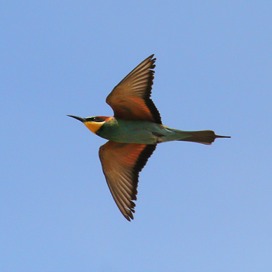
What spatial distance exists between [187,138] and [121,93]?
61 centimetres

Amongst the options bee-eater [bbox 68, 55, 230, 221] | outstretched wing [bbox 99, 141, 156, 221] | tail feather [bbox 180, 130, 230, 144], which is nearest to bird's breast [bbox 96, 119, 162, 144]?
bee-eater [bbox 68, 55, 230, 221]

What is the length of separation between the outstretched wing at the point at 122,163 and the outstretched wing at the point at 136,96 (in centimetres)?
42

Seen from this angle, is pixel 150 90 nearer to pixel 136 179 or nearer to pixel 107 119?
pixel 107 119

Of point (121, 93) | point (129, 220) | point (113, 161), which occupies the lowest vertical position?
point (129, 220)

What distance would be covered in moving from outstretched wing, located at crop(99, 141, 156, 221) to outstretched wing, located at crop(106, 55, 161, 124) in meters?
0.42

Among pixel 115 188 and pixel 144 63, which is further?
pixel 115 188

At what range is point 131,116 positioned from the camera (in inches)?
243

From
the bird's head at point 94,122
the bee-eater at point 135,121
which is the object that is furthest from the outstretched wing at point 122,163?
the bird's head at point 94,122

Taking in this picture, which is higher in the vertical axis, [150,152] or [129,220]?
[150,152]

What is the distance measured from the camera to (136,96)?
19.9 feet

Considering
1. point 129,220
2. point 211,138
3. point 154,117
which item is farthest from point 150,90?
point 129,220

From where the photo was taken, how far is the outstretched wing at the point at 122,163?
6.49 meters

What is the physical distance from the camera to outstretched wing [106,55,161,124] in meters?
5.94

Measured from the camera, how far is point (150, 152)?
653cm
